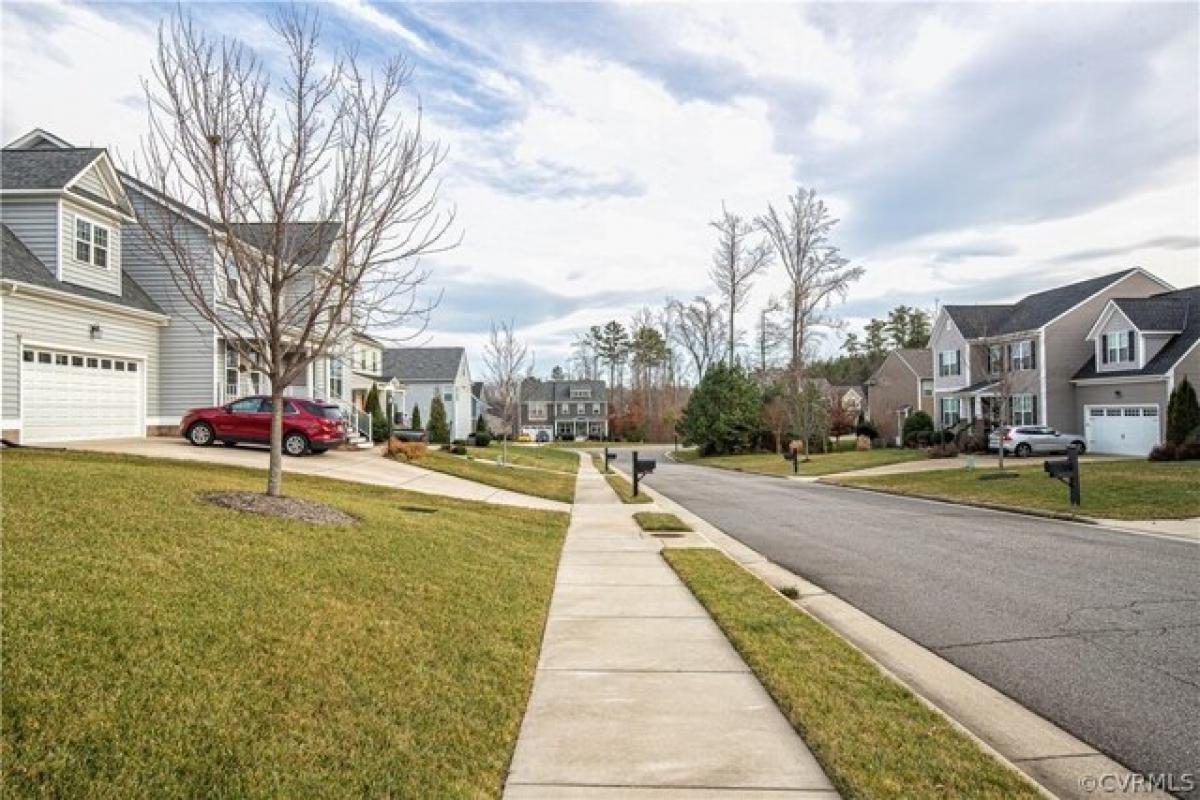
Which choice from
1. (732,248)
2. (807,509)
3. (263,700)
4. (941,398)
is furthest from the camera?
(732,248)

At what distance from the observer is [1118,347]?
110 feet

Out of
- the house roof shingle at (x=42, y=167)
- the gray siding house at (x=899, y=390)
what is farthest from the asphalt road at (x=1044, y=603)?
the gray siding house at (x=899, y=390)

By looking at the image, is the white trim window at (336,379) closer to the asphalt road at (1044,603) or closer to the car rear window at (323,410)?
the car rear window at (323,410)

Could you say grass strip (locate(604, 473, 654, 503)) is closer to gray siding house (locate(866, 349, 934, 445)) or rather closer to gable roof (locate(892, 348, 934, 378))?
gray siding house (locate(866, 349, 934, 445))

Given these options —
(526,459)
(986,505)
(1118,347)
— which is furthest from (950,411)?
(986,505)

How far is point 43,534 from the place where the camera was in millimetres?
5809

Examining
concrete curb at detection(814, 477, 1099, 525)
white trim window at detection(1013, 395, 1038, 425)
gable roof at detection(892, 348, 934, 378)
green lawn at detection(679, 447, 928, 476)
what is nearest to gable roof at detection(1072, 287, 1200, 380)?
white trim window at detection(1013, 395, 1038, 425)

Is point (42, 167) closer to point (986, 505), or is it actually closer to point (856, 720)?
point (856, 720)

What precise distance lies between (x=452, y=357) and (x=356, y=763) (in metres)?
60.1

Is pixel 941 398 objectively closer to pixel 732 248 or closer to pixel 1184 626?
pixel 732 248

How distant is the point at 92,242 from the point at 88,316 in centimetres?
237

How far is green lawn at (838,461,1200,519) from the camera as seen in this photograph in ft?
53.2

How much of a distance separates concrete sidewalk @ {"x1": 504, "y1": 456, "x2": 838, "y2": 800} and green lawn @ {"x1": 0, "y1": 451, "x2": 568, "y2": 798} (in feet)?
0.74

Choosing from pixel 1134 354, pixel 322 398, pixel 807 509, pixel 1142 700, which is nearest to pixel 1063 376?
pixel 1134 354
